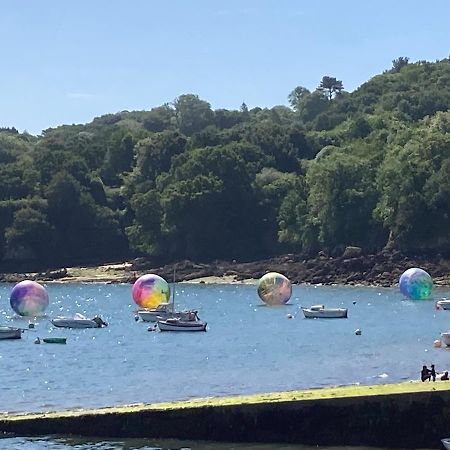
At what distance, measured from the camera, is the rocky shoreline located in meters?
142

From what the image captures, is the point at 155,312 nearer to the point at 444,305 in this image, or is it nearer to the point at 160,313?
the point at 160,313

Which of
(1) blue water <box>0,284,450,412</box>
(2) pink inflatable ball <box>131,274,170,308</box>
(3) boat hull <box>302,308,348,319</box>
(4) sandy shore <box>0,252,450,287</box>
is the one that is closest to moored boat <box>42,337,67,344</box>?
(1) blue water <box>0,284,450,412</box>

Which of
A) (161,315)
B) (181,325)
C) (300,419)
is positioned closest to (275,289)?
(161,315)

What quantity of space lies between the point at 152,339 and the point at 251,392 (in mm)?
31831

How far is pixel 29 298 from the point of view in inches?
3792

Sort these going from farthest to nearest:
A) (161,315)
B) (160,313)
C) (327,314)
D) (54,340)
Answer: (327,314), (160,313), (161,315), (54,340)

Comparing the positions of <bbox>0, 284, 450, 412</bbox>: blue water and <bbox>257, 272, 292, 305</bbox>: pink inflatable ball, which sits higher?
<bbox>257, 272, 292, 305</bbox>: pink inflatable ball

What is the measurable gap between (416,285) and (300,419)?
→ 2973 inches

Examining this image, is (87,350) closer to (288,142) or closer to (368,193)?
(368,193)

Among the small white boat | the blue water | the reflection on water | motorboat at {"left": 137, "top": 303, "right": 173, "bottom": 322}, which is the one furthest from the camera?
motorboat at {"left": 137, "top": 303, "right": 173, "bottom": 322}

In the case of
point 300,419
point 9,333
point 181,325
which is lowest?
point 9,333

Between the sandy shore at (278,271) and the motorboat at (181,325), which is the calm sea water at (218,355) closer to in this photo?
the motorboat at (181,325)

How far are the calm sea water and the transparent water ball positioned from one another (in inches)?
45.0

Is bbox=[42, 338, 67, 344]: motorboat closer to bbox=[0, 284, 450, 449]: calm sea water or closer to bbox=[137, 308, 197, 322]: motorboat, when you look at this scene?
bbox=[0, 284, 450, 449]: calm sea water
